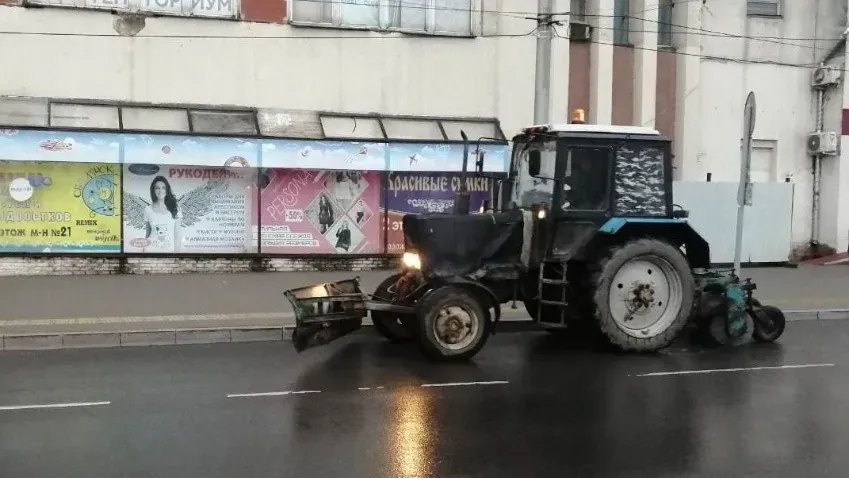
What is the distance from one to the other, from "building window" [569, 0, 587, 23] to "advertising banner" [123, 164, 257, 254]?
26.0 ft

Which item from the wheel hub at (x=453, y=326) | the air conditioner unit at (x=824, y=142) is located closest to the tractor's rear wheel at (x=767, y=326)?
the wheel hub at (x=453, y=326)

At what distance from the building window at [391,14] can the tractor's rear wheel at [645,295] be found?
948cm

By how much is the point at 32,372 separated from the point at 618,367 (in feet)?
19.9

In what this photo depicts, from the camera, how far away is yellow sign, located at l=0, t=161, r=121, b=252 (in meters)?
15.3

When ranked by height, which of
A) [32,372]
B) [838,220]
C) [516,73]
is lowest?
[32,372]

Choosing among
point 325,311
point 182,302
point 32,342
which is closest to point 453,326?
point 325,311

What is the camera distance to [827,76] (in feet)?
64.8

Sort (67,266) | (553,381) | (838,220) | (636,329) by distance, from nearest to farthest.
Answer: (553,381), (636,329), (67,266), (838,220)

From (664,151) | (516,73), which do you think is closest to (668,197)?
(664,151)

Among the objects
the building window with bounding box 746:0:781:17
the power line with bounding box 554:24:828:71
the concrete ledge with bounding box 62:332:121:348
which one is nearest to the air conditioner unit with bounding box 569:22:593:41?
the power line with bounding box 554:24:828:71

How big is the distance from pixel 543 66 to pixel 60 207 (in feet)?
30.0

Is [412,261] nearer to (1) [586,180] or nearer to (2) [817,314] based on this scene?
(1) [586,180]

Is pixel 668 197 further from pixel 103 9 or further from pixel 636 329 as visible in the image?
pixel 103 9

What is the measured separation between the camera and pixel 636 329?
32.0 ft
